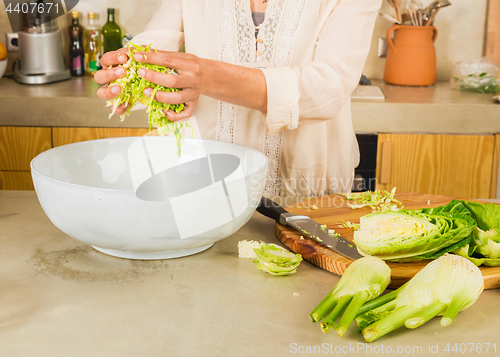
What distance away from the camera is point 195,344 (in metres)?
0.57

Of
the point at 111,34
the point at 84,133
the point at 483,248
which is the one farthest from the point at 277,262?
the point at 111,34

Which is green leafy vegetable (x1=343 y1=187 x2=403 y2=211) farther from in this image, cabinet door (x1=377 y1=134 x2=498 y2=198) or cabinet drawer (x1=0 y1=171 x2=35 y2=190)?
cabinet drawer (x1=0 y1=171 x2=35 y2=190)

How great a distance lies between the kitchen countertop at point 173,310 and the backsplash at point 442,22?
1.88 metres

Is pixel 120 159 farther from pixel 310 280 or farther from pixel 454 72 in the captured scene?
pixel 454 72

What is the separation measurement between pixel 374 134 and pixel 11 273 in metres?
1.54

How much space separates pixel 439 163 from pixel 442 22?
849mm

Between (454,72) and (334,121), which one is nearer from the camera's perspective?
(334,121)

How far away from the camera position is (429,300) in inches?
23.3

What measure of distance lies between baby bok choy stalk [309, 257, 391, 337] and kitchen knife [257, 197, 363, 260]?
4.7 inches

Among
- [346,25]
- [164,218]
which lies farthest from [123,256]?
[346,25]

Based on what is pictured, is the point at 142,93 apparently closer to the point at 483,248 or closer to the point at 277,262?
the point at 277,262

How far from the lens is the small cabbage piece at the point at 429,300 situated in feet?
1.88

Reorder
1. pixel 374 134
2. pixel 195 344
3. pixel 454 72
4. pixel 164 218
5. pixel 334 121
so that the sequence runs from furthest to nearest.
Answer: pixel 454 72 → pixel 374 134 → pixel 334 121 → pixel 164 218 → pixel 195 344

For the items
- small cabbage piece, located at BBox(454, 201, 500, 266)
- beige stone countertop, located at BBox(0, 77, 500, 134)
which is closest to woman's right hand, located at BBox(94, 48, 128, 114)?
small cabbage piece, located at BBox(454, 201, 500, 266)
